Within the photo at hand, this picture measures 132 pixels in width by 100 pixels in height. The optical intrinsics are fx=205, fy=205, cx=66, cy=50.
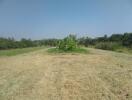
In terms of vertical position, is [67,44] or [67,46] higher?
[67,44]

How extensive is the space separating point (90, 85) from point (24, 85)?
7.25 feet

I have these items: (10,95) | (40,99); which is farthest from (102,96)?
(10,95)

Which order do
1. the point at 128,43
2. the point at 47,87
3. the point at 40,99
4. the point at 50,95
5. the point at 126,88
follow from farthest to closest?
1. the point at 128,43
2. the point at 47,87
3. the point at 126,88
4. the point at 50,95
5. the point at 40,99

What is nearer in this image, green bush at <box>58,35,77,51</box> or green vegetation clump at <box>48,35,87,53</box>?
green vegetation clump at <box>48,35,87,53</box>

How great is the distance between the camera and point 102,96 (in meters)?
5.33

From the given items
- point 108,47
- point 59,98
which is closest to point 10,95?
point 59,98

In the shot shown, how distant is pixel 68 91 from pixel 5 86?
2.28 m

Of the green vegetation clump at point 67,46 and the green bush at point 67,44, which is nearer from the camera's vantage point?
the green vegetation clump at point 67,46

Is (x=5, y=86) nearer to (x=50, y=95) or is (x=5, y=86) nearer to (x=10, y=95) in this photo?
(x=10, y=95)

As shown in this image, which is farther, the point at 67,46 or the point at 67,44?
the point at 67,44

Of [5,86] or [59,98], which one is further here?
[5,86]

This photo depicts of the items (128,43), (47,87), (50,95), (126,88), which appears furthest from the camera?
(128,43)

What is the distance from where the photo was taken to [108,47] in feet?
117

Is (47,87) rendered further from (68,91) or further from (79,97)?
(79,97)
